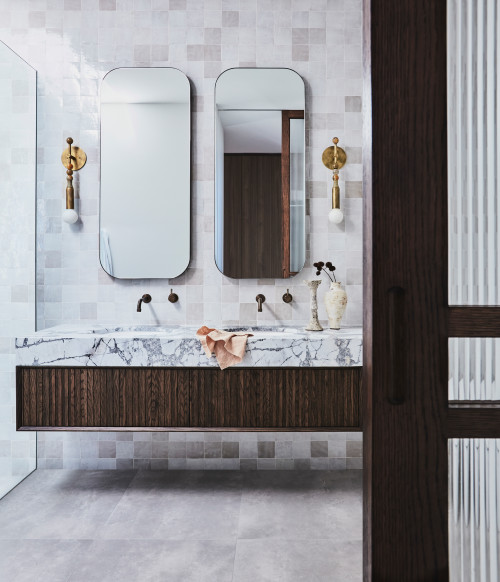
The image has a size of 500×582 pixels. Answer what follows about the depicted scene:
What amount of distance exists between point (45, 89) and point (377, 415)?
2718 mm

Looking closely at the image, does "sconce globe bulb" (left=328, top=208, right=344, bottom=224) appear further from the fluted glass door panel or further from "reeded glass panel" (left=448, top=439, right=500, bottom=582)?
"reeded glass panel" (left=448, top=439, right=500, bottom=582)

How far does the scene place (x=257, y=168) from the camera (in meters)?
2.73

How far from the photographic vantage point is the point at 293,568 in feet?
5.99

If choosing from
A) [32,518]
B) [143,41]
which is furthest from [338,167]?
[32,518]

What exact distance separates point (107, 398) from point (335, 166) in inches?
69.3

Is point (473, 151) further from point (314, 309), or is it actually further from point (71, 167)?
point (71, 167)

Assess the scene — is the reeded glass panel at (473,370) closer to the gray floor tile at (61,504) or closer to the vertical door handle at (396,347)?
the vertical door handle at (396,347)

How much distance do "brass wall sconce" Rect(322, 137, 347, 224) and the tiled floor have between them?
1469 millimetres

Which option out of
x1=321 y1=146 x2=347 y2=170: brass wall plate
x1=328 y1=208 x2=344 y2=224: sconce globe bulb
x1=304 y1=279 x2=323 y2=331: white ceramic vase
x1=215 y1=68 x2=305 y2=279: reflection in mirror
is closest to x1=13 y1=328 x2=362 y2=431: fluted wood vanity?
x1=304 y1=279 x2=323 y2=331: white ceramic vase

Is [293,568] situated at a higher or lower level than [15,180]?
lower

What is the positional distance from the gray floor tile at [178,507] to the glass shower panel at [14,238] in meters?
0.66

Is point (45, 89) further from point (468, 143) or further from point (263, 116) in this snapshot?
point (468, 143)

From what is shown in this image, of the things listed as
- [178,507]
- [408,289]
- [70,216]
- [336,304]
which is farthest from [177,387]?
[408,289]

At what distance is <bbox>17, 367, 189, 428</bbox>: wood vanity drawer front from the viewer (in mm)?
2250
